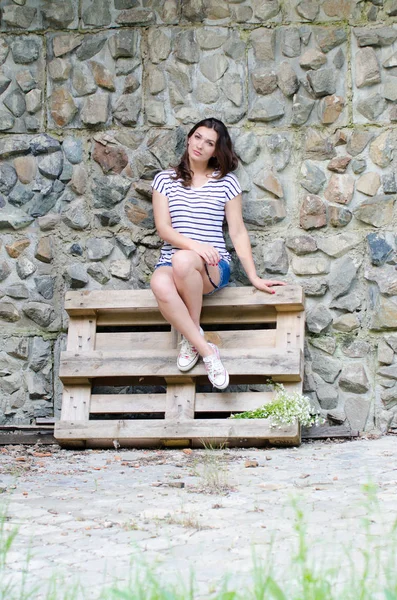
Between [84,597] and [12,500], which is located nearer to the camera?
[84,597]

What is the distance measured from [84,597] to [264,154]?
3.36 metres

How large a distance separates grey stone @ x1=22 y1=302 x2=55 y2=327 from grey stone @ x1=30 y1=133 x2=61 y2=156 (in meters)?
0.90

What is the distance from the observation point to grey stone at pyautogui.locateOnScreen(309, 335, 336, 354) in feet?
15.4

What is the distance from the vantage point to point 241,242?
4598mm

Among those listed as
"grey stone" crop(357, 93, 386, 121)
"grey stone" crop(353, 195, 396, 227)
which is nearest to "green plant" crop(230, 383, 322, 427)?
"grey stone" crop(353, 195, 396, 227)

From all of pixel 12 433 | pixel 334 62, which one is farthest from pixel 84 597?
pixel 334 62

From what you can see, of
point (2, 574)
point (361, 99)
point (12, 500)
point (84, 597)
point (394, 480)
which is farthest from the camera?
point (361, 99)

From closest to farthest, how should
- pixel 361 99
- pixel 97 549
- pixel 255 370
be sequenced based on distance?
pixel 97 549, pixel 255 370, pixel 361 99

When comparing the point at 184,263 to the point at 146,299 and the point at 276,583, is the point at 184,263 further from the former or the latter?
the point at 276,583

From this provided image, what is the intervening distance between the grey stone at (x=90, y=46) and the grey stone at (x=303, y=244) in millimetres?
1603

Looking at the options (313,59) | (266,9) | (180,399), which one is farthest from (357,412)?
(266,9)

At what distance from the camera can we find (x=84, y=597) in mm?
1880

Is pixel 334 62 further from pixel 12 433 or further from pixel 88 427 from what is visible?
pixel 12 433

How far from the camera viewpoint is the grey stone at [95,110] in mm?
4922
